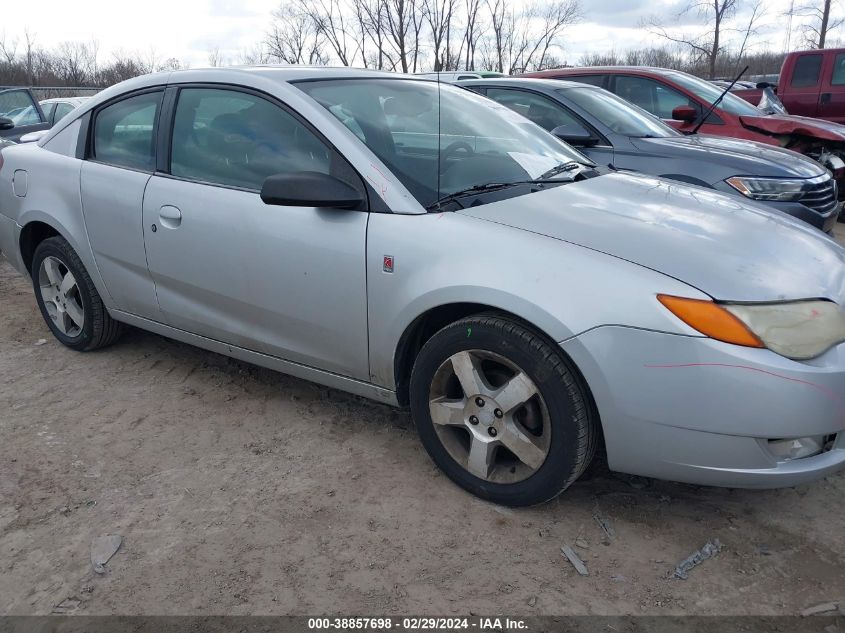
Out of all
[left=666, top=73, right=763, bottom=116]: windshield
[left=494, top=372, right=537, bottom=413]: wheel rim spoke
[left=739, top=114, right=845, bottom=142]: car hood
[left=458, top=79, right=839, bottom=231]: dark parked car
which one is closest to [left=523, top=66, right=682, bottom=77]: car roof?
[left=666, top=73, right=763, bottom=116]: windshield

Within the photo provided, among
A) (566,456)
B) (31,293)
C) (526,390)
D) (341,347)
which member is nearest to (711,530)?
(566,456)

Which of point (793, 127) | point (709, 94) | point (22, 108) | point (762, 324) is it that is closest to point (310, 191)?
point (762, 324)

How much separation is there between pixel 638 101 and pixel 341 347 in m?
5.91

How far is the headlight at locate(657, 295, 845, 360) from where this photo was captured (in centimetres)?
219

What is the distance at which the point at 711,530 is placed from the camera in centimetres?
255

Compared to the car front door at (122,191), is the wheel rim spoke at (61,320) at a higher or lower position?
lower

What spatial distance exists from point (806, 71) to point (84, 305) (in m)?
11.4

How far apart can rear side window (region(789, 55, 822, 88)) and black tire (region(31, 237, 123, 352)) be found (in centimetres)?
1117

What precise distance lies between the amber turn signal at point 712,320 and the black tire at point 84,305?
3122 millimetres

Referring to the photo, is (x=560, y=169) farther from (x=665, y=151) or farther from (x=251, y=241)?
(x=665, y=151)

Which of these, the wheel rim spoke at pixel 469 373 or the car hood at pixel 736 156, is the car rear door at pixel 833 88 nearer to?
the car hood at pixel 736 156

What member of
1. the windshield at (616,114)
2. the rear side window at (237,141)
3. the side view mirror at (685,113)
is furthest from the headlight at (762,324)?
the side view mirror at (685,113)

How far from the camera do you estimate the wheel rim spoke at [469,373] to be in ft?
8.50

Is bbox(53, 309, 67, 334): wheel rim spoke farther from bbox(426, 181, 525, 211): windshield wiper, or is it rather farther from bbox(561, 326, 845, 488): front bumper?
bbox(561, 326, 845, 488): front bumper
